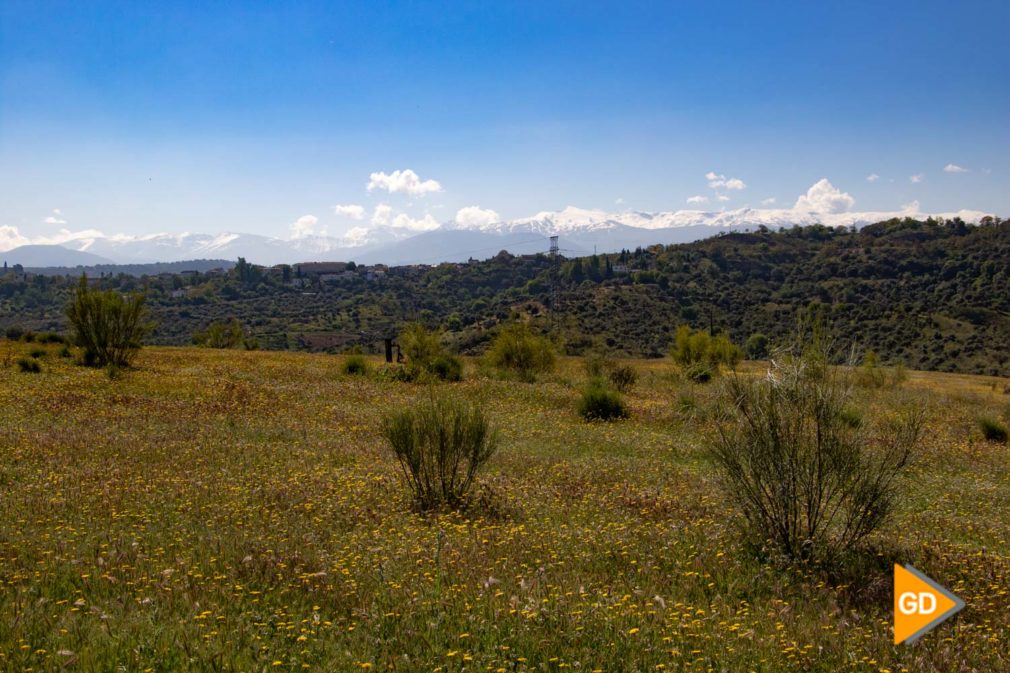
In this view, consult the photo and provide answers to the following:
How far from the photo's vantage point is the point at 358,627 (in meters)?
5.21

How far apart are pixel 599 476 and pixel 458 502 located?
3.37m

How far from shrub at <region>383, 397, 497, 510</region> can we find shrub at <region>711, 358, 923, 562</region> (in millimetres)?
4299

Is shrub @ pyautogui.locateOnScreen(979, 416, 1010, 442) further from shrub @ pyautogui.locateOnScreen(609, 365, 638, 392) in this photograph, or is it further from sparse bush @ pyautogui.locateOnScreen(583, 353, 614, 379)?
sparse bush @ pyautogui.locateOnScreen(583, 353, 614, 379)

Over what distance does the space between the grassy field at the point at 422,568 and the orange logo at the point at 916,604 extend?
12 centimetres

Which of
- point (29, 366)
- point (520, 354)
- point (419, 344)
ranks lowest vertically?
point (520, 354)

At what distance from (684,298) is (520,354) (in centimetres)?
7737

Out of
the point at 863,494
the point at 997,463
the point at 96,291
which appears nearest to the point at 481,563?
the point at 863,494

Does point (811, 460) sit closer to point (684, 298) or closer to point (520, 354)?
point (520, 354)

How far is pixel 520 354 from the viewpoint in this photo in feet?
117

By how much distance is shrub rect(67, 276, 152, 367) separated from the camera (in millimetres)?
28180

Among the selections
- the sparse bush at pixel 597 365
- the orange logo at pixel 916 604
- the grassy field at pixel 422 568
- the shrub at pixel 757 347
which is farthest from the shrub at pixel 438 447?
the sparse bush at pixel 597 365

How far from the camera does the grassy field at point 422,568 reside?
191 inches

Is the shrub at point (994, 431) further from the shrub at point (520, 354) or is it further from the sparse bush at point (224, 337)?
the sparse bush at point (224, 337)

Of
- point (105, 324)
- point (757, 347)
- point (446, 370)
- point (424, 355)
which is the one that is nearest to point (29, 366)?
point (105, 324)
